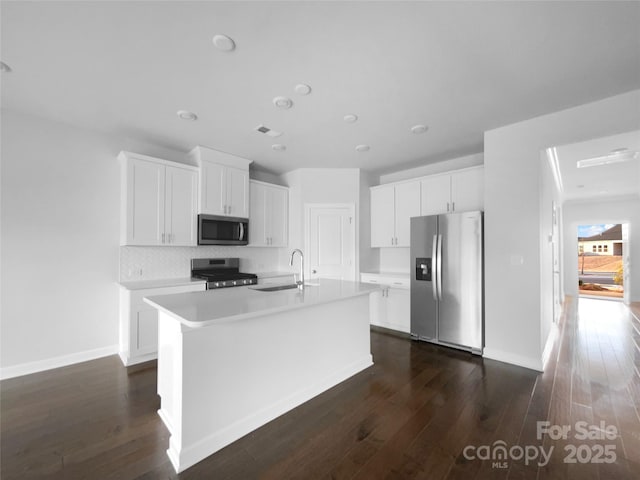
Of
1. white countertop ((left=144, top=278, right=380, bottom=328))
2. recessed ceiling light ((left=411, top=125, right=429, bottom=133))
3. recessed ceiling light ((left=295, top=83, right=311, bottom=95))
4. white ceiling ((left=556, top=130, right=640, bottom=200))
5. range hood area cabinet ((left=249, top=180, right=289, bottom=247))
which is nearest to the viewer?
white countertop ((left=144, top=278, right=380, bottom=328))

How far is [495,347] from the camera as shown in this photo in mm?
3170

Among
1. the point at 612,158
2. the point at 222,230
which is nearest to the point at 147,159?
the point at 222,230

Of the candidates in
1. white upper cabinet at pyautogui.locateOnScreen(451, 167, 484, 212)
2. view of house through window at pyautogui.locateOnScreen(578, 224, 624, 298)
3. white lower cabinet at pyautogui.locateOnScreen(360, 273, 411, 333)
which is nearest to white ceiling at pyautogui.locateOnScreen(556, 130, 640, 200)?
white upper cabinet at pyautogui.locateOnScreen(451, 167, 484, 212)

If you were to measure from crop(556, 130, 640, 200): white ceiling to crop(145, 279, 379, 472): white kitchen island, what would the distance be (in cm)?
350

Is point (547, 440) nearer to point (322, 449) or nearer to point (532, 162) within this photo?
point (322, 449)

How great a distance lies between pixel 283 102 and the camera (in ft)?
8.63

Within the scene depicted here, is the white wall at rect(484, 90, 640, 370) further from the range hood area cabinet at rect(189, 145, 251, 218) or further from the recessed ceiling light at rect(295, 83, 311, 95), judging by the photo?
the range hood area cabinet at rect(189, 145, 251, 218)

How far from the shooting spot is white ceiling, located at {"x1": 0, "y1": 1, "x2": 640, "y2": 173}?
166 centimetres

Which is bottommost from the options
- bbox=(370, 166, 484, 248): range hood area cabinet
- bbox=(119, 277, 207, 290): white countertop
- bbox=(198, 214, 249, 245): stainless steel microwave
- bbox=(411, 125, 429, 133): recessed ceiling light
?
bbox=(119, 277, 207, 290): white countertop

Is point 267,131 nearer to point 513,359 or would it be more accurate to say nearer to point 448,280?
point 448,280

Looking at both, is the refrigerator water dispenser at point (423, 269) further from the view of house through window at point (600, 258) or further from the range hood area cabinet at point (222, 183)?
the view of house through window at point (600, 258)

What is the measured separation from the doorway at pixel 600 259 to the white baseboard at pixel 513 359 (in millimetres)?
7347

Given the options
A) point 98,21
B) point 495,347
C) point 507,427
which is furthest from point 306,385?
point 98,21

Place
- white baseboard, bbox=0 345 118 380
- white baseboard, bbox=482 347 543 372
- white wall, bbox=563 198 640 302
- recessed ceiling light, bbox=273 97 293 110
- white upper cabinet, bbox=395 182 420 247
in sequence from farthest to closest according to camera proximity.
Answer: white wall, bbox=563 198 640 302, white upper cabinet, bbox=395 182 420 247, white baseboard, bbox=482 347 543 372, white baseboard, bbox=0 345 118 380, recessed ceiling light, bbox=273 97 293 110
